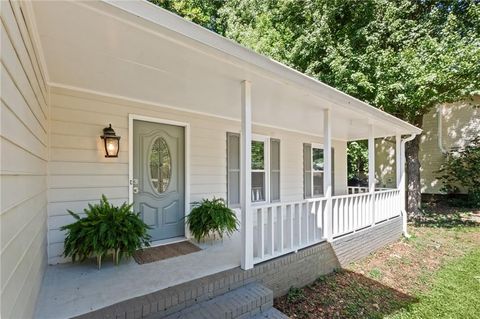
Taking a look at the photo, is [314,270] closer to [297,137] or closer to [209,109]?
[209,109]

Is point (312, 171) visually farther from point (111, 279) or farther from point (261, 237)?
point (111, 279)

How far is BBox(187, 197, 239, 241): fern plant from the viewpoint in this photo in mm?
4070

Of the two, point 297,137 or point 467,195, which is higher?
point 297,137

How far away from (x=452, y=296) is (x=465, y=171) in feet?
27.3

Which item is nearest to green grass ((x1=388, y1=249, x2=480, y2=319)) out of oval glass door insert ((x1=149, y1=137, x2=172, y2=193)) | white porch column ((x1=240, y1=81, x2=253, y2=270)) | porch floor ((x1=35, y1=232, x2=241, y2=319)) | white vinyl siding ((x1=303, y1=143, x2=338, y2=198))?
white porch column ((x1=240, y1=81, x2=253, y2=270))

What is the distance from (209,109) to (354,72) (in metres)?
5.33

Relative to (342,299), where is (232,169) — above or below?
above

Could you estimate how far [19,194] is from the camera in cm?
149

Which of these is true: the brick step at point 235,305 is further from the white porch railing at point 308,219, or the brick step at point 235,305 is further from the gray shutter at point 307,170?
the gray shutter at point 307,170

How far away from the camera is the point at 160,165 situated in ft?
13.5

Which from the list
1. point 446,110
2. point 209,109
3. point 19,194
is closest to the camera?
point 19,194

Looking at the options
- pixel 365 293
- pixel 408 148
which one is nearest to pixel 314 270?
pixel 365 293

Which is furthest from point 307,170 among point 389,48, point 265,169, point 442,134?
point 442,134

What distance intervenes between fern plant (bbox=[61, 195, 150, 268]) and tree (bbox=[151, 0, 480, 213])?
22.8 feet
